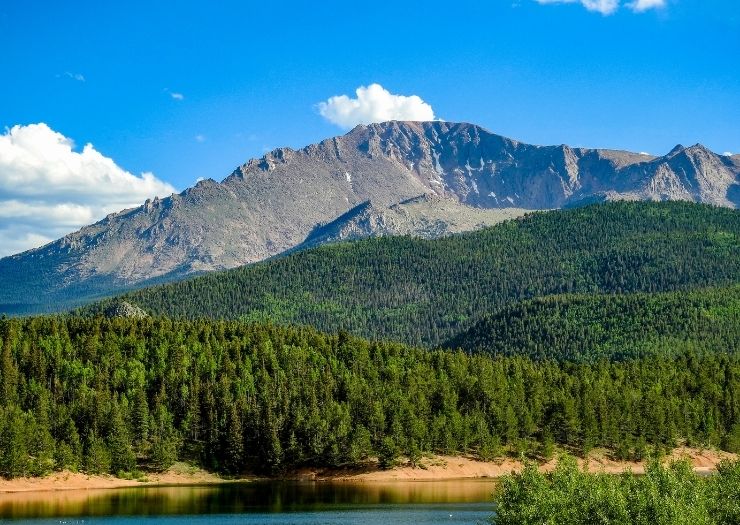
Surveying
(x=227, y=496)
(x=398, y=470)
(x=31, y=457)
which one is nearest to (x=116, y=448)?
(x=31, y=457)

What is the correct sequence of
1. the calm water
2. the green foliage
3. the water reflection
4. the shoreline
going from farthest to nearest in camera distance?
the shoreline, the water reflection, the calm water, the green foliage

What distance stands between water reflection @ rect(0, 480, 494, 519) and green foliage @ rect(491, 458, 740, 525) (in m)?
51.3

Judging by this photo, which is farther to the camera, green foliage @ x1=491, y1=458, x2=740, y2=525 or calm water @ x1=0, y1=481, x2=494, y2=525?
calm water @ x1=0, y1=481, x2=494, y2=525

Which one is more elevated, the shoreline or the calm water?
the shoreline

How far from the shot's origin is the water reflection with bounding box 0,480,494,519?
14475 centimetres

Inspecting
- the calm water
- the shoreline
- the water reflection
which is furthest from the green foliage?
the shoreline

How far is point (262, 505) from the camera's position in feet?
505

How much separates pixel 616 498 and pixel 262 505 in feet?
238

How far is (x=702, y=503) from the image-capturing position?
95.7m

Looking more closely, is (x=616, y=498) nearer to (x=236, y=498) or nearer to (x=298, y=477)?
(x=236, y=498)

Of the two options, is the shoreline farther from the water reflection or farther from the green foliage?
the green foliage

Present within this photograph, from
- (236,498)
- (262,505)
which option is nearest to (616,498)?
(262,505)

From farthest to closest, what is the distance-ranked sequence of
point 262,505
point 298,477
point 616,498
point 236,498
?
point 298,477
point 236,498
point 262,505
point 616,498

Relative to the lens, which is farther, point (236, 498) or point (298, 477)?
point (298, 477)
